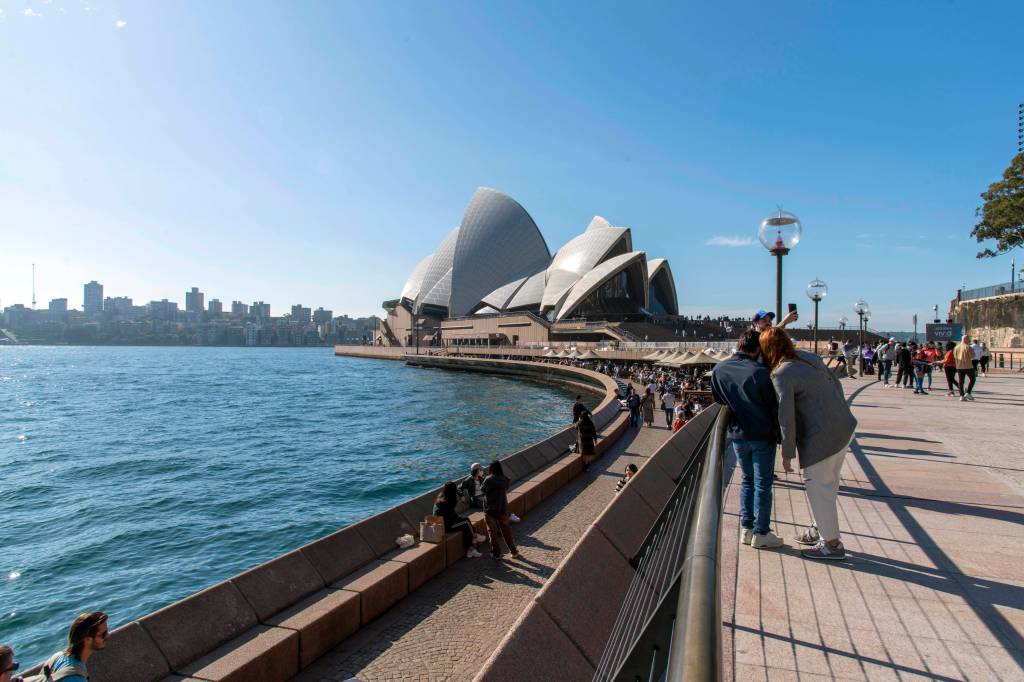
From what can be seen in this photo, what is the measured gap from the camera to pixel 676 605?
1.59 m

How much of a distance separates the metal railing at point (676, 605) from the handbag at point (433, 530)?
10.1ft

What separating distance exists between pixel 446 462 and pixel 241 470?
599 centimetres

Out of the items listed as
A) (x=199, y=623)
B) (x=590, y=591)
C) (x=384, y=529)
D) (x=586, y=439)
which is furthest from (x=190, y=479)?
(x=590, y=591)

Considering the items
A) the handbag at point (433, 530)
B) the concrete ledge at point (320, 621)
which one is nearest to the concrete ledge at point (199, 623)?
the concrete ledge at point (320, 621)

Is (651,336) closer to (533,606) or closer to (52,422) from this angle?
(52,422)

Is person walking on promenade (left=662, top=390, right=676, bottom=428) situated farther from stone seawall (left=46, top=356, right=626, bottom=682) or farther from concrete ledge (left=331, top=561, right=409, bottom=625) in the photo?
concrete ledge (left=331, top=561, right=409, bottom=625)

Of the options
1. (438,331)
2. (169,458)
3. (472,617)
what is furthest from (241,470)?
(438,331)

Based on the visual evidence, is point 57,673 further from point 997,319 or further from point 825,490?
point 997,319

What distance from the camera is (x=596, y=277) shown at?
59.1 meters

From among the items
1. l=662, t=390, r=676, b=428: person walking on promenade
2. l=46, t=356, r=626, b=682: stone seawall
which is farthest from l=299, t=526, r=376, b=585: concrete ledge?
l=662, t=390, r=676, b=428: person walking on promenade

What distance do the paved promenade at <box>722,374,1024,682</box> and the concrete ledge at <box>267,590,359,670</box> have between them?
300 centimetres

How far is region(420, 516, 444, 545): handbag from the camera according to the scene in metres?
6.08

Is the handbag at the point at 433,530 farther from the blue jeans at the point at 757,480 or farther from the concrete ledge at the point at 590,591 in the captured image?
the blue jeans at the point at 757,480

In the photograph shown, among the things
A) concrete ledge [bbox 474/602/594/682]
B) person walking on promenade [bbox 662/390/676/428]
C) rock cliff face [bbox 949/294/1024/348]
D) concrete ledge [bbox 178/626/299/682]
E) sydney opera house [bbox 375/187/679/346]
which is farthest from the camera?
sydney opera house [bbox 375/187/679/346]
